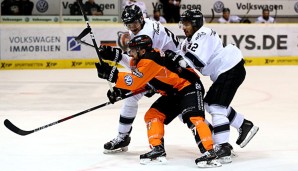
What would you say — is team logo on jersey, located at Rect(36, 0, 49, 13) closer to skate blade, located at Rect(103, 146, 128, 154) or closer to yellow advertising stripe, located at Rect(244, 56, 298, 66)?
yellow advertising stripe, located at Rect(244, 56, 298, 66)

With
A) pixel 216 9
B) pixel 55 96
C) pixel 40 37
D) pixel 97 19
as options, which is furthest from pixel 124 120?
pixel 216 9

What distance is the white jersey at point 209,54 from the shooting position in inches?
196

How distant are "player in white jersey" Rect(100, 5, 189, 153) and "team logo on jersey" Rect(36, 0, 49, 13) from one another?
762 centimetres

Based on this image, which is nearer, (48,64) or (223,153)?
(223,153)

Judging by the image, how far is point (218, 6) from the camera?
567 inches

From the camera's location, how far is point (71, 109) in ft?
25.6

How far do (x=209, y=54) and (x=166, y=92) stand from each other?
1.40 feet

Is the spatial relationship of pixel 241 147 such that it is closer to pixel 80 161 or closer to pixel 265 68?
pixel 80 161

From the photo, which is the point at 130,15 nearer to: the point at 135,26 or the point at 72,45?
the point at 135,26

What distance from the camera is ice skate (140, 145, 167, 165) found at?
16.7ft

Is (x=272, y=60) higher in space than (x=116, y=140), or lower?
lower

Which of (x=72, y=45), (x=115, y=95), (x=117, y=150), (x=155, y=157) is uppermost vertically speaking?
(x=115, y=95)

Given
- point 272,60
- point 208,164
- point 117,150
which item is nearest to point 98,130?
point 117,150

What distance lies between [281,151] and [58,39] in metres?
6.95
